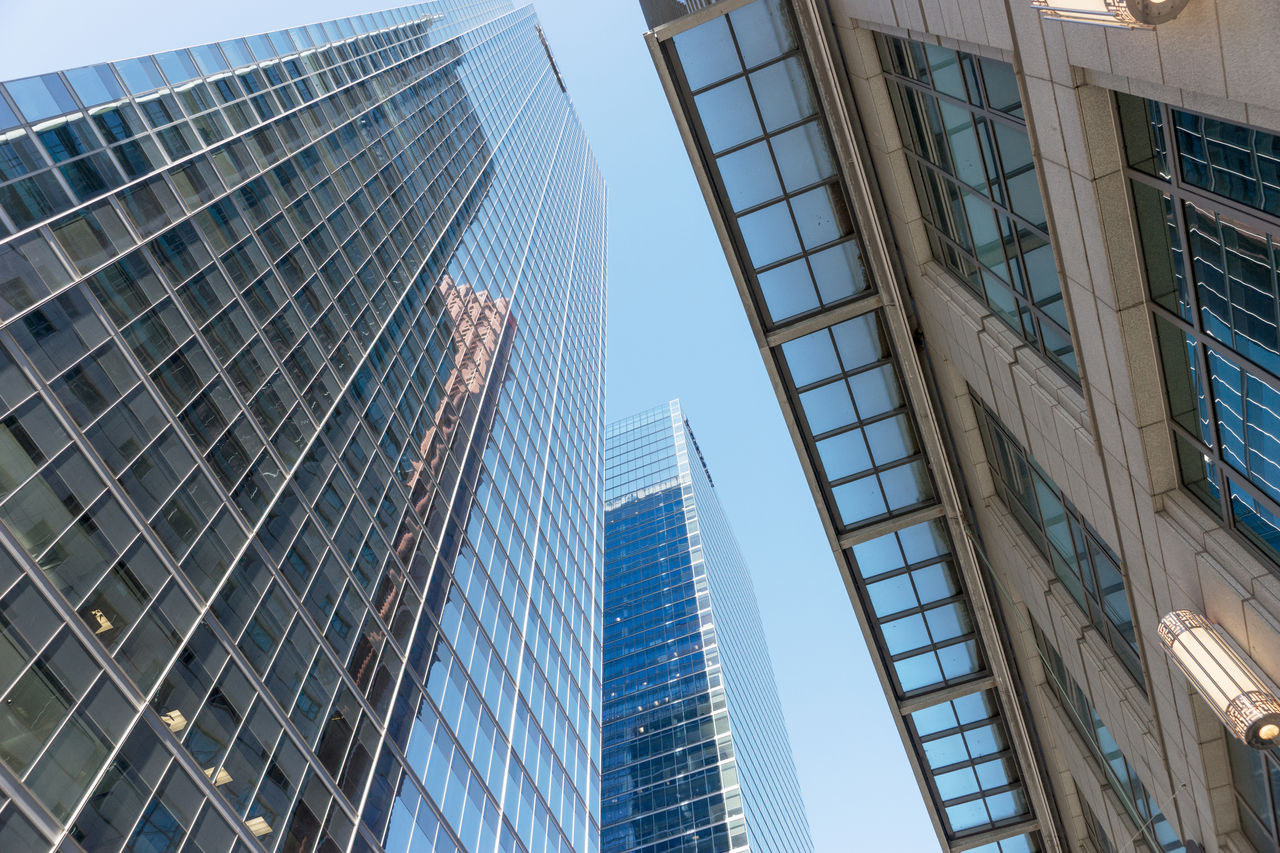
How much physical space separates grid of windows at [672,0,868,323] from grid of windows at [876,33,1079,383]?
3.17 meters

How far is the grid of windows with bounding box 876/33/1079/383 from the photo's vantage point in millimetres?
10555

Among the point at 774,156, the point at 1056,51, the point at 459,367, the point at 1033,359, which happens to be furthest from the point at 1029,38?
the point at 459,367

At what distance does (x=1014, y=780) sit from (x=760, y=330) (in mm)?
15445

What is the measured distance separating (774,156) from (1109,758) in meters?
13.4

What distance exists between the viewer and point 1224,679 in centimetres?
747

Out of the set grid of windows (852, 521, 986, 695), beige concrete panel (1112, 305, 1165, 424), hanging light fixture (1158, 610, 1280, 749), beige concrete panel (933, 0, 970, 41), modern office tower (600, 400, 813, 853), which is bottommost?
modern office tower (600, 400, 813, 853)

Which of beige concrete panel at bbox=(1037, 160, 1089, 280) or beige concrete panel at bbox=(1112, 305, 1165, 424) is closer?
beige concrete panel at bbox=(1112, 305, 1165, 424)

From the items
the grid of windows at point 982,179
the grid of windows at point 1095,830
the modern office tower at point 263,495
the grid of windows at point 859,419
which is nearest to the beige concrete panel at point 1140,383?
the grid of windows at point 982,179

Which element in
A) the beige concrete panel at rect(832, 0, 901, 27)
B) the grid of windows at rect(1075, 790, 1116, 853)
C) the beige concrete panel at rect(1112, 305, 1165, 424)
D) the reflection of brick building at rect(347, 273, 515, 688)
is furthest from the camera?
the reflection of brick building at rect(347, 273, 515, 688)

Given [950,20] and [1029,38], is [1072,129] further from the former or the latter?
[950,20]

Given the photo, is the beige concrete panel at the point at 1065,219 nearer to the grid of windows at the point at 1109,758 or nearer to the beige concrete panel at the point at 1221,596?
the beige concrete panel at the point at 1221,596

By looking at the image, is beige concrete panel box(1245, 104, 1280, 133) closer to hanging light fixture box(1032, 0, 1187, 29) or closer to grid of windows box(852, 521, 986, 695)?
hanging light fixture box(1032, 0, 1187, 29)

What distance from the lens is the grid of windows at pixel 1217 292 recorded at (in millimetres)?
6395

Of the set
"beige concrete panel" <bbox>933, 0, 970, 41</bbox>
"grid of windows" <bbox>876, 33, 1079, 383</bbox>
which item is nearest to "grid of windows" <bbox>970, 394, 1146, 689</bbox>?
"grid of windows" <bbox>876, 33, 1079, 383</bbox>
